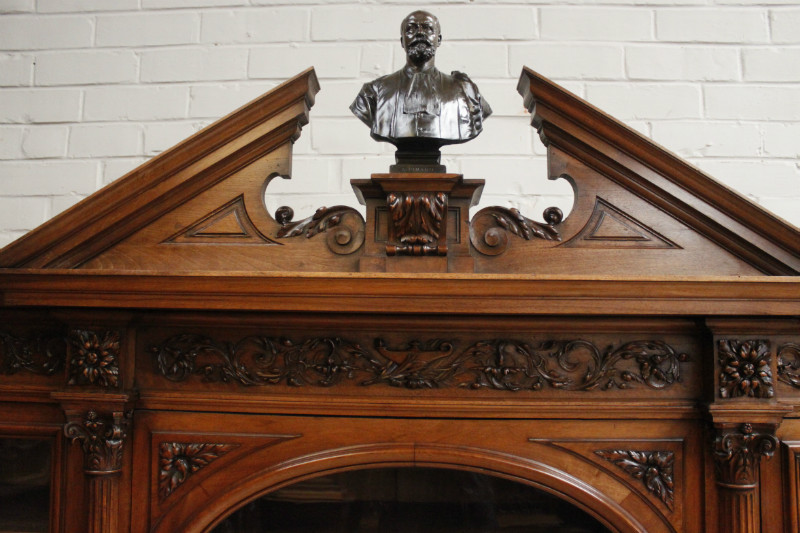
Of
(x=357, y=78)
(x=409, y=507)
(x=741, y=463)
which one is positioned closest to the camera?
(x=741, y=463)

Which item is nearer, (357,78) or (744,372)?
(744,372)

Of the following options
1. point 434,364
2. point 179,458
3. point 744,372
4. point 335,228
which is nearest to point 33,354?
point 179,458

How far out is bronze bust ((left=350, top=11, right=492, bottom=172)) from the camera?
1.06 meters

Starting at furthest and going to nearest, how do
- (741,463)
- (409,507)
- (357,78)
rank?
1. (357,78)
2. (409,507)
3. (741,463)

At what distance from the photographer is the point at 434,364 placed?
1046mm

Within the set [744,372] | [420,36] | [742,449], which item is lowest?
[742,449]

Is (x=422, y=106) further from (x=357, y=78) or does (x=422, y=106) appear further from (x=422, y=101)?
A: (x=357, y=78)

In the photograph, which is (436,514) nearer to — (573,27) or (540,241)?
(540,241)

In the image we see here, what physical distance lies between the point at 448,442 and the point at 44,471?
68 cm

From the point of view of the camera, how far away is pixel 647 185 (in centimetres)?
104

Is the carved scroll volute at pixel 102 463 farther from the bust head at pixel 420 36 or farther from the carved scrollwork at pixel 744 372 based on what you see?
the carved scrollwork at pixel 744 372

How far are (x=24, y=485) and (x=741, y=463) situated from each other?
115 centimetres

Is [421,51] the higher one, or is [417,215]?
[421,51]

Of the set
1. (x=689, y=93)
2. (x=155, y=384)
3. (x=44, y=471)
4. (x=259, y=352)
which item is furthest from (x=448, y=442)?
(x=689, y=93)
